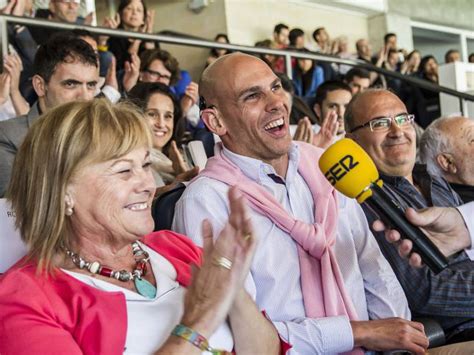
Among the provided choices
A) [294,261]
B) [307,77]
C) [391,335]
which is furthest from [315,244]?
[307,77]

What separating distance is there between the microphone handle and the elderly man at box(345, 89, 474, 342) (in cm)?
57

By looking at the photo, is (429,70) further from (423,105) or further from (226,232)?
(226,232)

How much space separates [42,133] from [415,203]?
132cm

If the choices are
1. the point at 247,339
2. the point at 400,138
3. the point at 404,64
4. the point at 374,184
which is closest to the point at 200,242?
the point at 247,339

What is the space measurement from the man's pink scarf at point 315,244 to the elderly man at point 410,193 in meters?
0.26

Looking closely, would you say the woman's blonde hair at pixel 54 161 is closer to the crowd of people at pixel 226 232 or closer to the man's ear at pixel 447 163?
the crowd of people at pixel 226 232

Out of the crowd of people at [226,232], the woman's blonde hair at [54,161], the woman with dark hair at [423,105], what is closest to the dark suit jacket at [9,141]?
the crowd of people at [226,232]

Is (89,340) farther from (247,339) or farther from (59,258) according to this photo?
(247,339)

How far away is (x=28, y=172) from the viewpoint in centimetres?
140

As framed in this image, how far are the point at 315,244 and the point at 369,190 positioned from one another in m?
0.38

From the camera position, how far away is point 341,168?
1555 mm

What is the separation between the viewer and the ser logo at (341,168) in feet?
5.02

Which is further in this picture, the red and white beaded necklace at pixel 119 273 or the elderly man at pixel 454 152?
the elderly man at pixel 454 152

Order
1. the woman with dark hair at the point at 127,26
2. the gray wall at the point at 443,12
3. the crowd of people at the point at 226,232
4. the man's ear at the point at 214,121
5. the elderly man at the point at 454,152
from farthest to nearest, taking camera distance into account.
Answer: the gray wall at the point at 443,12 < the woman with dark hair at the point at 127,26 < the elderly man at the point at 454,152 < the man's ear at the point at 214,121 < the crowd of people at the point at 226,232
